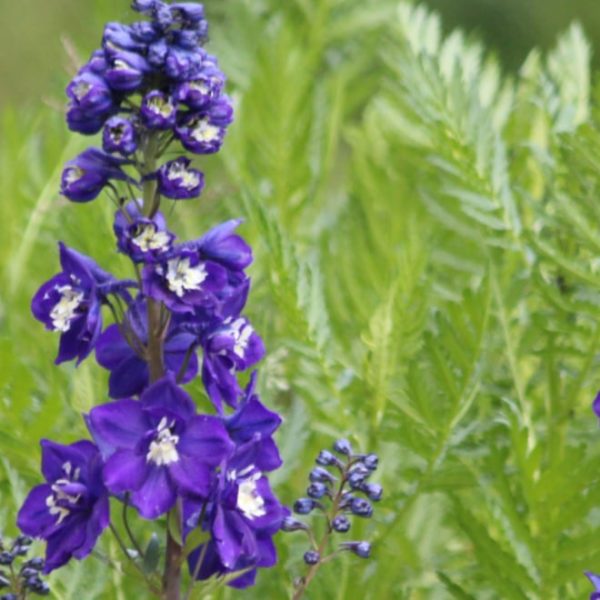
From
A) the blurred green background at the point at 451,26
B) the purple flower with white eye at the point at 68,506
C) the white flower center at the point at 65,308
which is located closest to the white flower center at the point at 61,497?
the purple flower with white eye at the point at 68,506

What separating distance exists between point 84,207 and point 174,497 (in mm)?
699

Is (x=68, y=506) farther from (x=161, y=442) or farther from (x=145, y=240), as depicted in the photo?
(x=145, y=240)

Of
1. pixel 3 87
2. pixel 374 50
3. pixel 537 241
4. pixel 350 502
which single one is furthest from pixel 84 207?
pixel 3 87

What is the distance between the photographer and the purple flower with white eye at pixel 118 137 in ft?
3.44

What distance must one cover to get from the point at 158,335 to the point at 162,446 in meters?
0.09

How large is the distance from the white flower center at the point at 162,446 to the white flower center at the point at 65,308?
0.10m

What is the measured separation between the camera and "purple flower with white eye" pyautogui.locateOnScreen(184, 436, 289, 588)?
105 centimetres

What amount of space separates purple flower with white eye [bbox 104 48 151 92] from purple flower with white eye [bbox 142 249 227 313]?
127 millimetres

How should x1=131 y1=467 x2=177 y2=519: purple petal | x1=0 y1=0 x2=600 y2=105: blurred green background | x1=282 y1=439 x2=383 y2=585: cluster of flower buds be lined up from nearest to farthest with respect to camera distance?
1. x1=131 y1=467 x2=177 y2=519: purple petal
2. x1=282 y1=439 x2=383 y2=585: cluster of flower buds
3. x1=0 y1=0 x2=600 y2=105: blurred green background

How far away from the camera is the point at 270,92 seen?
1868mm

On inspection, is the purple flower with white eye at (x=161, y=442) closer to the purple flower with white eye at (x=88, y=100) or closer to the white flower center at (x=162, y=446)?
the white flower center at (x=162, y=446)

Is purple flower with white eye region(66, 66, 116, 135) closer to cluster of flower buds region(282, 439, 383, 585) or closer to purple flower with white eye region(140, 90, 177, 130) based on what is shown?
purple flower with white eye region(140, 90, 177, 130)

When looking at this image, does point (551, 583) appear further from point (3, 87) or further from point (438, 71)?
point (3, 87)

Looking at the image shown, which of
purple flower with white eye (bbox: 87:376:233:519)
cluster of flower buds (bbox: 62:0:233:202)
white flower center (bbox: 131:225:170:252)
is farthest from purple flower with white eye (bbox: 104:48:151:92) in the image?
purple flower with white eye (bbox: 87:376:233:519)
